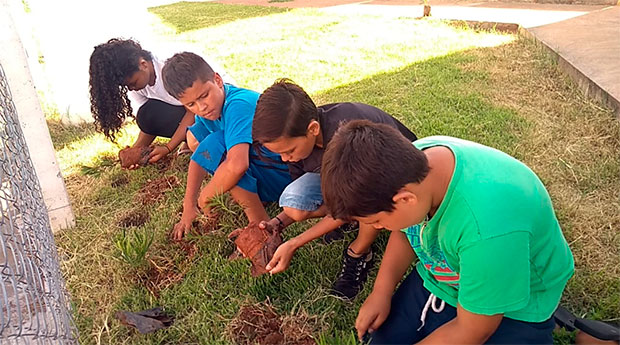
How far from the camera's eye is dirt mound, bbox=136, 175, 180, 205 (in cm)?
305

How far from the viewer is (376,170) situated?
49.7 inches

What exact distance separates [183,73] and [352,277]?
124 centimetres

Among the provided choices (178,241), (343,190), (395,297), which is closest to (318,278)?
(395,297)

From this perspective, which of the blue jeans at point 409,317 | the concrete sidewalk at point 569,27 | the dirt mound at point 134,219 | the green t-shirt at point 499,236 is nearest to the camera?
the green t-shirt at point 499,236

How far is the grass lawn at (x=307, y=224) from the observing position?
79.9 inches

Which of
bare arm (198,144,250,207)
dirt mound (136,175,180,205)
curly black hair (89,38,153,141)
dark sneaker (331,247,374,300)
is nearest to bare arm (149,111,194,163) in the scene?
dirt mound (136,175,180,205)

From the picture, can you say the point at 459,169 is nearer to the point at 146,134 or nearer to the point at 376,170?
the point at 376,170

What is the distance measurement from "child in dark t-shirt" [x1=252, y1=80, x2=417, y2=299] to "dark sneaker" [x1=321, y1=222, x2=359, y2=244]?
121 millimetres

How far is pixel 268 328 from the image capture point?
1.93 metres

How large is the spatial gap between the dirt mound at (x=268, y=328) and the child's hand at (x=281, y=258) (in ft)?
0.49

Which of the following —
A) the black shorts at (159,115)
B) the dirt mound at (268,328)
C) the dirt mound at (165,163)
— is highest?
the black shorts at (159,115)

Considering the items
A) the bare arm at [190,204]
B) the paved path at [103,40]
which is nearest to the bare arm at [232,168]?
the bare arm at [190,204]

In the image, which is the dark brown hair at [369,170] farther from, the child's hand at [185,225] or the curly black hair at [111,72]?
the curly black hair at [111,72]

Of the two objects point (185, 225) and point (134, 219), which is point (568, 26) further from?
point (134, 219)
